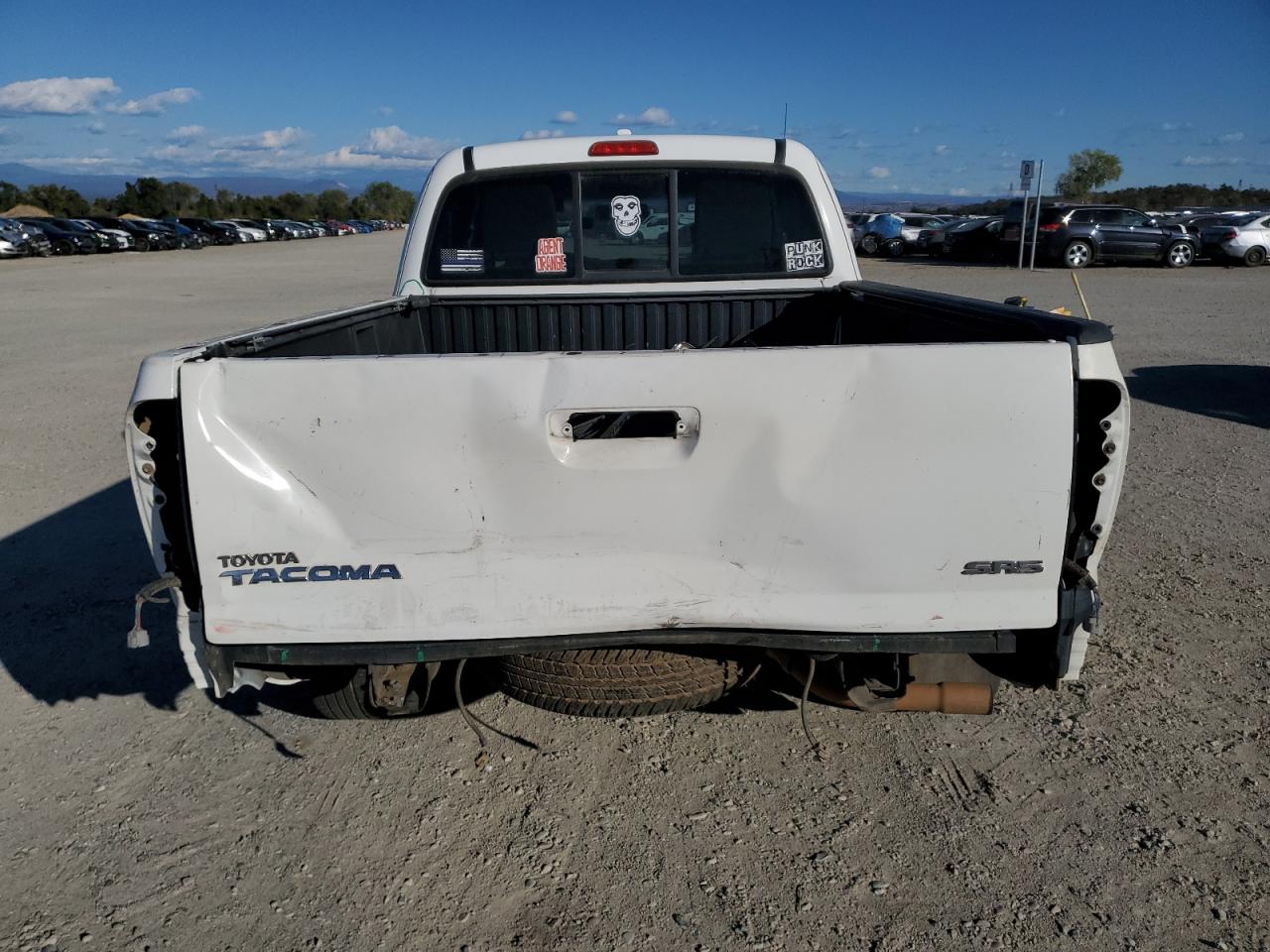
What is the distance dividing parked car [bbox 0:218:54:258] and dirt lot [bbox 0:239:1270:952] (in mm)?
39037

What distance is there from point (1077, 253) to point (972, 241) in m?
4.58

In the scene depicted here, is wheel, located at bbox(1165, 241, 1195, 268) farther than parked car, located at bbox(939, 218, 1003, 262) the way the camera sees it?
No

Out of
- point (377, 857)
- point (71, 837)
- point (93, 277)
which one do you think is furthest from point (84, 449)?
point (93, 277)

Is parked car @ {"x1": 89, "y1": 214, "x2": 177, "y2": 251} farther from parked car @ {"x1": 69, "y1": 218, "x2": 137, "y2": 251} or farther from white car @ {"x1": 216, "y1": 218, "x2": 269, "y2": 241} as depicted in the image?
white car @ {"x1": 216, "y1": 218, "x2": 269, "y2": 241}

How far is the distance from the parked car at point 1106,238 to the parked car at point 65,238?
37.8m

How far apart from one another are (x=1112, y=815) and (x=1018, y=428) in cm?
143

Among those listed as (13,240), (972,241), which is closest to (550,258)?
(972,241)

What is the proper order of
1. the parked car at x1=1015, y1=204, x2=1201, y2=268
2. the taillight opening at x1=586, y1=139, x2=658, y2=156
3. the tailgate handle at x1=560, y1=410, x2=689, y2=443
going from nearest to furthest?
the tailgate handle at x1=560, y1=410, x2=689, y2=443, the taillight opening at x1=586, y1=139, x2=658, y2=156, the parked car at x1=1015, y1=204, x2=1201, y2=268

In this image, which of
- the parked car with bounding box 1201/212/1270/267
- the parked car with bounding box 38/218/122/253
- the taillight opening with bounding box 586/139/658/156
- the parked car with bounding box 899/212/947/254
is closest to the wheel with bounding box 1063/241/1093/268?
the parked car with bounding box 1201/212/1270/267

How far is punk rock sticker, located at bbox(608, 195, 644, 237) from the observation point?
15.4ft

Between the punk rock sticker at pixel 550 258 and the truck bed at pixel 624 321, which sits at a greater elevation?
the punk rock sticker at pixel 550 258

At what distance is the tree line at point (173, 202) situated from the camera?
225 feet

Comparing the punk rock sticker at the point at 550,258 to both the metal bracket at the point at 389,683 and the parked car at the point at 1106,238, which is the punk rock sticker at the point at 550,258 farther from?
the parked car at the point at 1106,238

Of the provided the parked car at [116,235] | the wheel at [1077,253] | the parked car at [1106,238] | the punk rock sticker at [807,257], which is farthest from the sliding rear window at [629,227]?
the parked car at [116,235]
